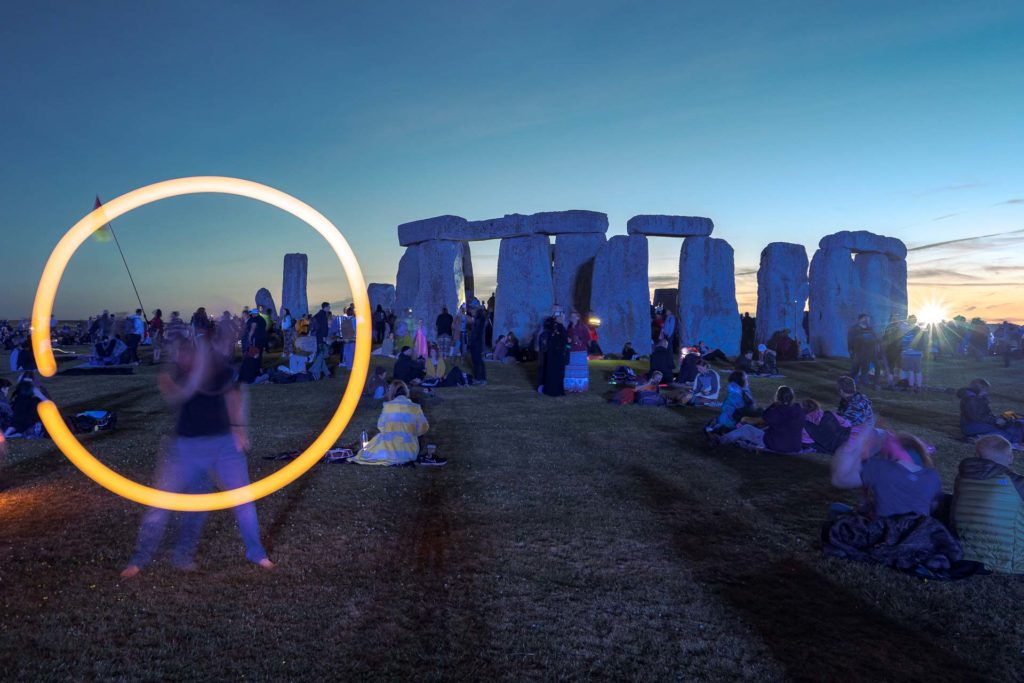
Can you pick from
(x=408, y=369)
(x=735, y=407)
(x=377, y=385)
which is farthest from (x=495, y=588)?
(x=408, y=369)

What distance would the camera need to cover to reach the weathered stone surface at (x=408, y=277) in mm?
28750

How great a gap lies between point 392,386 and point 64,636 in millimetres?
5364

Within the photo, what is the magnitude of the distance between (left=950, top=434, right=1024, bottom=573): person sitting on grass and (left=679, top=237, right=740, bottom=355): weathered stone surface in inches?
785

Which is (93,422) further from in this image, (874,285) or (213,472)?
(874,285)

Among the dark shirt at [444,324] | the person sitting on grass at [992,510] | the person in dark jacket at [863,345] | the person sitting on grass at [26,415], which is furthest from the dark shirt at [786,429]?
the dark shirt at [444,324]

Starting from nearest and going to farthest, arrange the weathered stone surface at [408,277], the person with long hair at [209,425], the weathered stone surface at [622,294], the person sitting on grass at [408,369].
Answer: the person with long hair at [209,425] < the person sitting on grass at [408,369] < the weathered stone surface at [622,294] < the weathered stone surface at [408,277]

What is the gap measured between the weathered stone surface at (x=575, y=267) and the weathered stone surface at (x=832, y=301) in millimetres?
9220

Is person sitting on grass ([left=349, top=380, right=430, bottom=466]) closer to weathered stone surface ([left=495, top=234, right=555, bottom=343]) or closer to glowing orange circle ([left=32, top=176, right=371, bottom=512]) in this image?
glowing orange circle ([left=32, top=176, right=371, bottom=512])

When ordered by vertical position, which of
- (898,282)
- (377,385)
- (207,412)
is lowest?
(377,385)

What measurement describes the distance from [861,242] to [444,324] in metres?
18.1

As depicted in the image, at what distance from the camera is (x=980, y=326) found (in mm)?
26719

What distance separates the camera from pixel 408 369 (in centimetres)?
1548

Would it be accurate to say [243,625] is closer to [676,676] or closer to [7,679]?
[7,679]

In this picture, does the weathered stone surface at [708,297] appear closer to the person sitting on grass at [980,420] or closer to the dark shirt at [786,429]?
the person sitting on grass at [980,420]
